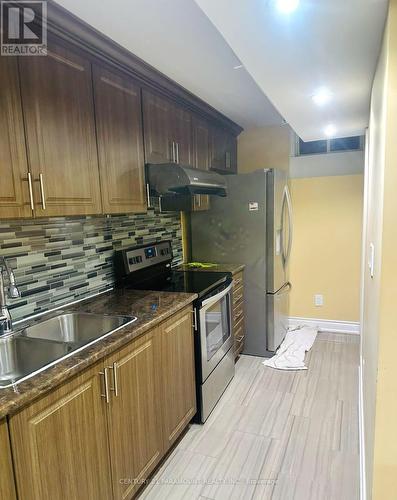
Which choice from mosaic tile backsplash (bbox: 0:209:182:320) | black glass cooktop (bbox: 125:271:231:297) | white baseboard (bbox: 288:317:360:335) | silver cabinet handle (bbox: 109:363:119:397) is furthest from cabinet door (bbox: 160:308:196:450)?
white baseboard (bbox: 288:317:360:335)

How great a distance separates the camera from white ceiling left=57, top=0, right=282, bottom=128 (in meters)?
Result: 1.54

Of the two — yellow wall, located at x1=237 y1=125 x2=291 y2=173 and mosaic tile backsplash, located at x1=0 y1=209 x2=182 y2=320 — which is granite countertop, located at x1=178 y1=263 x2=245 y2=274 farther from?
yellow wall, located at x1=237 y1=125 x2=291 y2=173

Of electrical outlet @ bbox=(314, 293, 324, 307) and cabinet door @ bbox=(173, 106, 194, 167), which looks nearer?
cabinet door @ bbox=(173, 106, 194, 167)

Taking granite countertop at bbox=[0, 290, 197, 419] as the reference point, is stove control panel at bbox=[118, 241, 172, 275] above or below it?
above

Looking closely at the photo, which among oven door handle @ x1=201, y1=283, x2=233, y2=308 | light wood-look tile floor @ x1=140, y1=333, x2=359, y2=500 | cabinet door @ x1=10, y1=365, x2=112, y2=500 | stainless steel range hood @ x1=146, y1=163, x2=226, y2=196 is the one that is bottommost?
light wood-look tile floor @ x1=140, y1=333, x2=359, y2=500

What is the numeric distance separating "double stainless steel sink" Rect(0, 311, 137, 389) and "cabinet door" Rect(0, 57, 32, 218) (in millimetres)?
575

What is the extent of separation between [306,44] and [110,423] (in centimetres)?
185

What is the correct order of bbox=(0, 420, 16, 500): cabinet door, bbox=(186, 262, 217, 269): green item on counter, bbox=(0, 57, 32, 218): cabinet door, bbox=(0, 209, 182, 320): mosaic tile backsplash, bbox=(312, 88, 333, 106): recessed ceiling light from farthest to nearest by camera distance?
1. bbox=(186, 262, 217, 269): green item on counter
2. bbox=(312, 88, 333, 106): recessed ceiling light
3. bbox=(0, 209, 182, 320): mosaic tile backsplash
4. bbox=(0, 57, 32, 218): cabinet door
5. bbox=(0, 420, 16, 500): cabinet door

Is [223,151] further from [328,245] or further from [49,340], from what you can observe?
[49,340]

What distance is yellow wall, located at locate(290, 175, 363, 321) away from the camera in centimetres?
372

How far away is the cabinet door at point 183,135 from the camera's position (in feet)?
8.86

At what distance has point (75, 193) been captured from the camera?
173 centimetres

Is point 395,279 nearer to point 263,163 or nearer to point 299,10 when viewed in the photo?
point 299,10

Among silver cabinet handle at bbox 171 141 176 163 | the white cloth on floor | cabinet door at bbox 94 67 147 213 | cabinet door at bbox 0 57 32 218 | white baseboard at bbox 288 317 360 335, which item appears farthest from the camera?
white baseboard at bbox 288 317 360 335
